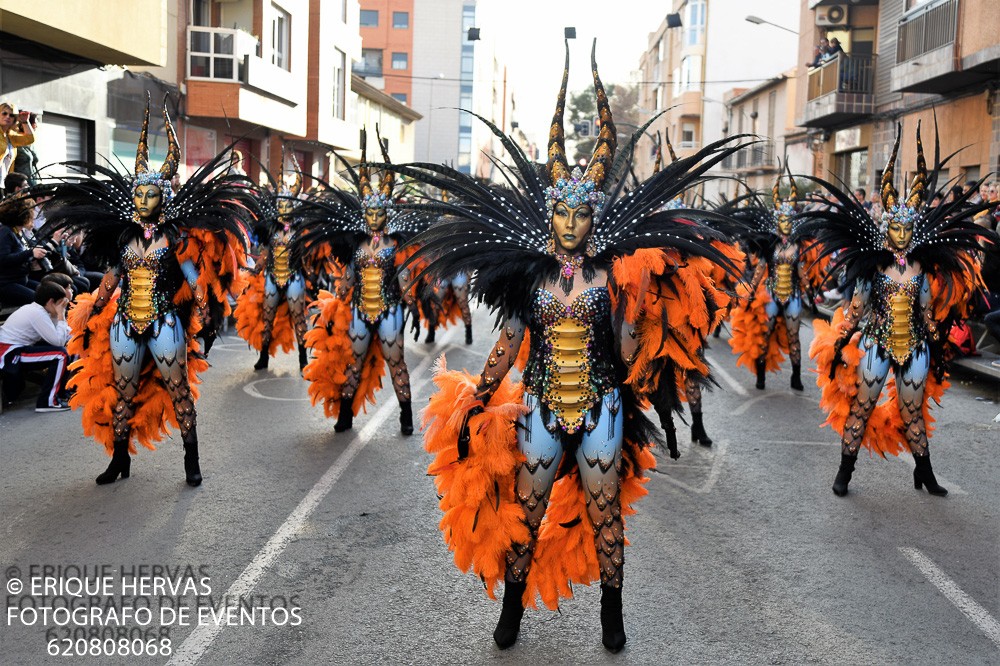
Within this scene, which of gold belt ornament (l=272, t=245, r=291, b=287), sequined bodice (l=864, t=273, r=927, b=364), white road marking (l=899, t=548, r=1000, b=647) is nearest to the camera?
white road marking (l=899, t=548, r=1000, b=647)

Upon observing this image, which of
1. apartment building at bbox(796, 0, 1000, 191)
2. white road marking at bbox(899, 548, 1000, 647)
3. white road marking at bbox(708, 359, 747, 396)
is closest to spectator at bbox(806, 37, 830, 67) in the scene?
apartment building at bbox(796, 0, 1000, 191)

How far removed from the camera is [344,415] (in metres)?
A: 8.77

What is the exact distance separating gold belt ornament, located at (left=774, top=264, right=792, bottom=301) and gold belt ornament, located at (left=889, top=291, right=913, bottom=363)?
14.2ft

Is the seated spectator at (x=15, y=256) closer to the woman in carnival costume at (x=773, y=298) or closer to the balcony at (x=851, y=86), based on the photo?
the woman in carnival costume at (x=773, y=298)

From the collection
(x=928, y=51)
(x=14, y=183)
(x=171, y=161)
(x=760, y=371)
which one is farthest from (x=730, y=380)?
(x=928, y=51)

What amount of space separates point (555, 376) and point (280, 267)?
26.0 ft

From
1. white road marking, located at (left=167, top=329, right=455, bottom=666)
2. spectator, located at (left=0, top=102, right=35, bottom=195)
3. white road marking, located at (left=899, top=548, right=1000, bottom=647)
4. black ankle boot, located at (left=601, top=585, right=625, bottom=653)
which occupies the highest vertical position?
spectator, located at (left=0, top=102, right=35, bottom=195)

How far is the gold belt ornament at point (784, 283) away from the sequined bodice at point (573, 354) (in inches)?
284

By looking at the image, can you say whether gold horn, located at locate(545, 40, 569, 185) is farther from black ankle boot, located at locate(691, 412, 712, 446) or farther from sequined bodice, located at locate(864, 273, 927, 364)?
black ankle boot, located at locate(691, 412, 712, 446)

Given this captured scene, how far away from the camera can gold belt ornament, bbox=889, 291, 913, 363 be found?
675 cm

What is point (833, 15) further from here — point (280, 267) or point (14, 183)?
point (14, 183)

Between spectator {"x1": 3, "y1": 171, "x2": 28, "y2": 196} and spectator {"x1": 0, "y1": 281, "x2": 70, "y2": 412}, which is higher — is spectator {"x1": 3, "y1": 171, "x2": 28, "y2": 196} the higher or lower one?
the higher one

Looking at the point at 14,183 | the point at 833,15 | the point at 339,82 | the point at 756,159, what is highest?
the point at 833,15

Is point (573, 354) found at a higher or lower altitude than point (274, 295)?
higher
